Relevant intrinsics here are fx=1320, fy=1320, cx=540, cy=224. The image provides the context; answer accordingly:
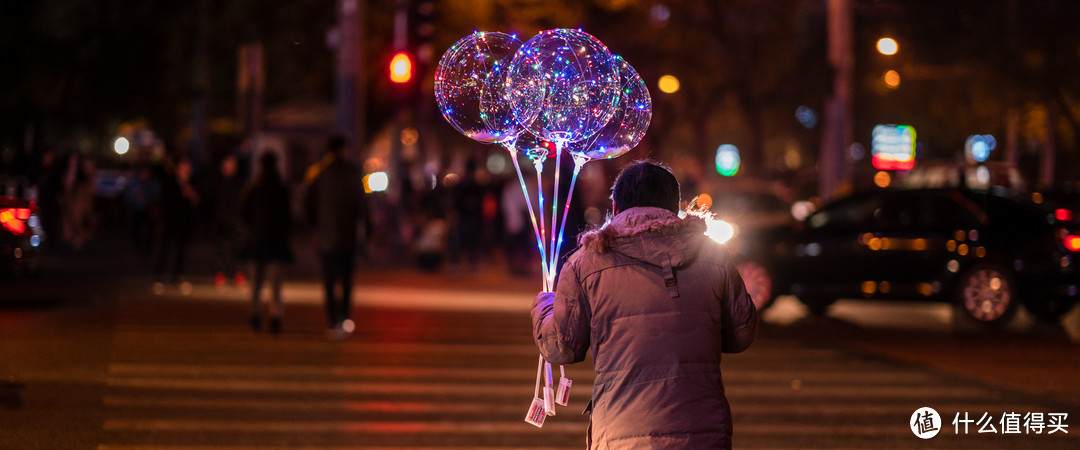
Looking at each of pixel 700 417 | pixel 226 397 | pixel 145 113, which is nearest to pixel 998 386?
pixel 226 397

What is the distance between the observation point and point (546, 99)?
17.5 feet

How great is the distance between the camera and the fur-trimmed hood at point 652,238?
412 cm

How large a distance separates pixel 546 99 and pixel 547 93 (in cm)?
2

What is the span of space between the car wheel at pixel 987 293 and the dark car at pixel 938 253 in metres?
0.01

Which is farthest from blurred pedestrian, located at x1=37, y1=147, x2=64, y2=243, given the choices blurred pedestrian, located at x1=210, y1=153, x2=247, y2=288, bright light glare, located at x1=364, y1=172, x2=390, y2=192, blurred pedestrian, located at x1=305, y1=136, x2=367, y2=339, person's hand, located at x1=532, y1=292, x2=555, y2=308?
person's hand, located at x1=532, y1=292, x2=555, y2=308

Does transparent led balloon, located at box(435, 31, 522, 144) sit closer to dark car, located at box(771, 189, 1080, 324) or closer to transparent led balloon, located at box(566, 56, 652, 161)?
transparent led balloon, located at box(566, 56, 652, 161)

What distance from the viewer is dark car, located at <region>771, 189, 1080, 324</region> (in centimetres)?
1425

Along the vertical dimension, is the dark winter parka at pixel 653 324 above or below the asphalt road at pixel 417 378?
above

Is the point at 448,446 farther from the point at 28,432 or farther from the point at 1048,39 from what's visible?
the point at 1048,39

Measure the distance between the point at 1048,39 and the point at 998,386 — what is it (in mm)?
16075

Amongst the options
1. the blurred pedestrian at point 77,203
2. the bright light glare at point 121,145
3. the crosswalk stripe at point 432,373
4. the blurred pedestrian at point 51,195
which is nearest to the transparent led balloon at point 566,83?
the crosswalk stripe at point 432,373

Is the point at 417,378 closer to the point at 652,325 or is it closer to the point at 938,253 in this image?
the point at 652,325

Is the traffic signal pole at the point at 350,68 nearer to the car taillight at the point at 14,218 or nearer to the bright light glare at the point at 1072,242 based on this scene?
the car taillight at the point at 14,218

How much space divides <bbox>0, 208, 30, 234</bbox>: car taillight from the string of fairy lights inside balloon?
944 cm
